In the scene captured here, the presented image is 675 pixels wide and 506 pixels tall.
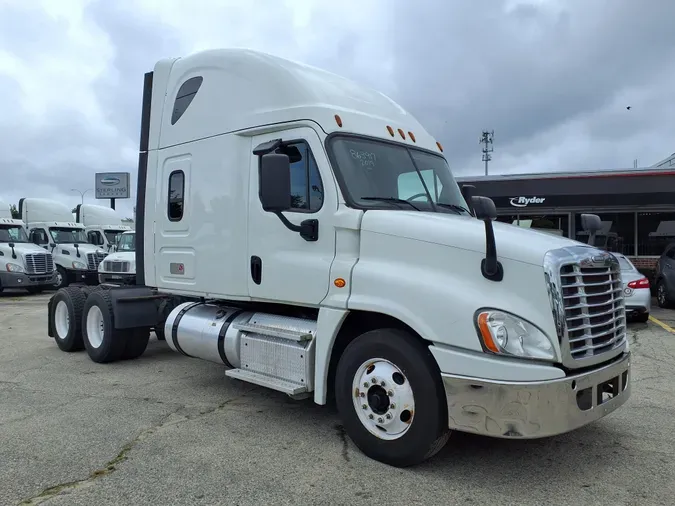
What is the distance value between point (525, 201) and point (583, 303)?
15246 millimetres

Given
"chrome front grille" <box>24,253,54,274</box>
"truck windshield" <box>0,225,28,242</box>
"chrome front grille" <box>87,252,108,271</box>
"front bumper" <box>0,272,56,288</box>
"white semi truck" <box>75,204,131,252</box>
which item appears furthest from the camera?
"white semi truck" <box>75,204,131,252</box>

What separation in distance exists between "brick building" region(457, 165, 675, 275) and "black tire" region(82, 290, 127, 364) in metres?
12.8

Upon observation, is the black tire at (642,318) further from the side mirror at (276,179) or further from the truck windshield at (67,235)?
the truck windshield at (67,235)

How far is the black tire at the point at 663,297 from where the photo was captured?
43.5ft

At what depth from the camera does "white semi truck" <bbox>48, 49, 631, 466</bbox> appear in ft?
11.7

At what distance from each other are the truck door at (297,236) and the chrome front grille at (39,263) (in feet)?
51.3

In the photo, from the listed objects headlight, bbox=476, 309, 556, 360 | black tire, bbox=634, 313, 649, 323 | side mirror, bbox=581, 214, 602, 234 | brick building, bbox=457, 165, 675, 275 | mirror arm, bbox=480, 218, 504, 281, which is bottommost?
black tire, bbox=634, 313, 649, 323

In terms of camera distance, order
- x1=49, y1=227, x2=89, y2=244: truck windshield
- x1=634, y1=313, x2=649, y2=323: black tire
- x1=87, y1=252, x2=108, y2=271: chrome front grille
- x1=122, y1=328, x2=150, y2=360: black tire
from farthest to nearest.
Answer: x1=49, y1=227, x2=89, y2=244: truck windshield, x1=87, y1=252, x2=108, y2=271: chrome front grille, x1=634, y1=313, x2=649, y2=323: black tire, x1=122, y1=328, x2=150, y2=360: black tire

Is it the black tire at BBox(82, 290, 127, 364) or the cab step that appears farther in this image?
the black tire at BBox(82, 290, 127, 364)

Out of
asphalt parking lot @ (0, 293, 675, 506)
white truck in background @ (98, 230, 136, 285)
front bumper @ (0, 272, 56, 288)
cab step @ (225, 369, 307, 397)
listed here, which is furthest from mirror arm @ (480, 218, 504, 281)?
front bumper @ (0, 272, 56, 288)

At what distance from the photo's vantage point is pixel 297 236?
475cm

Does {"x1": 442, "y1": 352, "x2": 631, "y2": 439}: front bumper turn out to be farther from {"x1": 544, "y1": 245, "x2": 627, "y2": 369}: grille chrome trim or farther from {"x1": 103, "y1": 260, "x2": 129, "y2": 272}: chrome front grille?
{"x1": 103, "y1": 260, "x2": 129, "y2": 272}: chrome front grille

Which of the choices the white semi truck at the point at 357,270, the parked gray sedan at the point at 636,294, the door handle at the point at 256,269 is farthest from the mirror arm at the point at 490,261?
the parked gray sedan at the point at 636,294

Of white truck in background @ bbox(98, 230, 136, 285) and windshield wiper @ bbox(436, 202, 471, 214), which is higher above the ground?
windshield wiper @ bbox(436, 202, 471, 214)
